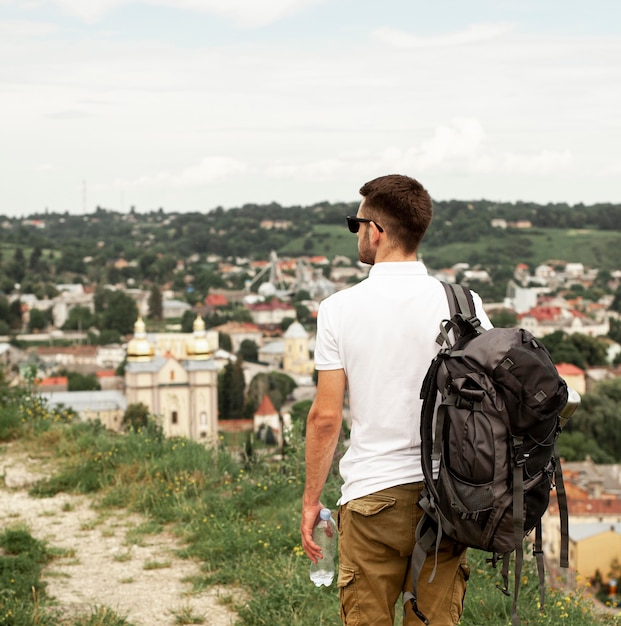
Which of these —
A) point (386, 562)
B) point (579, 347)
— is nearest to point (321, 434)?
point (386, 562)

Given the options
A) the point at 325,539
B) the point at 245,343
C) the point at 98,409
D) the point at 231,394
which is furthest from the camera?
the point at 245,343

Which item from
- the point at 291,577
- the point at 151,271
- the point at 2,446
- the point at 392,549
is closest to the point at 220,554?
the point at 291,577

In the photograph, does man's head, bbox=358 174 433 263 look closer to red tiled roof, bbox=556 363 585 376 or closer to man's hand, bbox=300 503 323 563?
man's hand, bbox=300 503 323 563

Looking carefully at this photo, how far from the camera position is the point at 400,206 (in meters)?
2.05

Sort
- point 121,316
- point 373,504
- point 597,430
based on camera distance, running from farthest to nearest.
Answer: point 121,316, point 597,430, point 373,504

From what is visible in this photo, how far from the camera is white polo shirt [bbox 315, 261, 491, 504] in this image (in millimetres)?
2049

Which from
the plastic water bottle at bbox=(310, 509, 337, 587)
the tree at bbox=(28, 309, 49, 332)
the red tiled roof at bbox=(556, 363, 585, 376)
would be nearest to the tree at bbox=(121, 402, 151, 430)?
the plastic water bottle at bbox=(310, 509, 337, 587)

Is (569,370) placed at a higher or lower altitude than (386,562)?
lower

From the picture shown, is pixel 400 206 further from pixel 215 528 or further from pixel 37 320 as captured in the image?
pixel 37 320

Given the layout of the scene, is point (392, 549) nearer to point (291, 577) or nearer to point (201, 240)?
point (291, 577)

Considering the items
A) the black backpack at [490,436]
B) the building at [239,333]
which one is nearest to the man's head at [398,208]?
the black backpack at [490,436]

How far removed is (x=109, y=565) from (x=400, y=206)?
92.8 inches

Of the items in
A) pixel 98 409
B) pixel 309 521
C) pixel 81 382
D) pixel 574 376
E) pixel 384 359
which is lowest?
pixel 574 376

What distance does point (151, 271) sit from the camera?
355 feet
